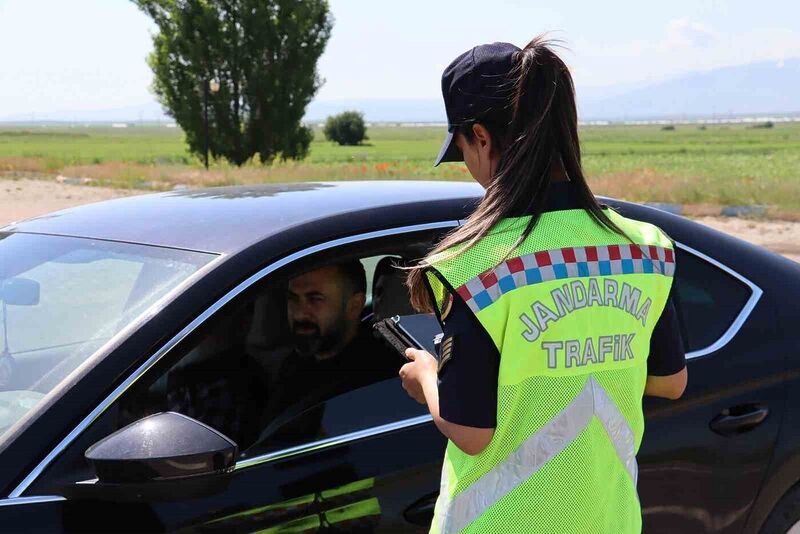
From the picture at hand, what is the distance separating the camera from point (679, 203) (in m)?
19.3

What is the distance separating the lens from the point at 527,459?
4.95 ft

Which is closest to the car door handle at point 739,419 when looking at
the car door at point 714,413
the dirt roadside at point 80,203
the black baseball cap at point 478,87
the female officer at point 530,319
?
the car door at point 714,413

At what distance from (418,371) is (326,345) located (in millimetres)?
1049

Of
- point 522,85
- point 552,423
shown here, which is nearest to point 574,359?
point 552,423

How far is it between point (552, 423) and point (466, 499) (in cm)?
18

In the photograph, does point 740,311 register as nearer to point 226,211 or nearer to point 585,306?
point 585,306

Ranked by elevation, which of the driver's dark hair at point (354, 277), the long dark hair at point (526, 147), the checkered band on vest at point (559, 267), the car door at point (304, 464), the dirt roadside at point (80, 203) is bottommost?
the dirt roadside at point (80, 203)

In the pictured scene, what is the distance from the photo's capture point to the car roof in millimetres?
2191

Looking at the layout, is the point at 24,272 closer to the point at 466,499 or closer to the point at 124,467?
the point at 124,467

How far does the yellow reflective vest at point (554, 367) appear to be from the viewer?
1.46 m

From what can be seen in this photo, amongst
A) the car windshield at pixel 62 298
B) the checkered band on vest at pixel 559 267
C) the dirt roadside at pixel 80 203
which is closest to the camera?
the checkered band on vest at pixel 559 267

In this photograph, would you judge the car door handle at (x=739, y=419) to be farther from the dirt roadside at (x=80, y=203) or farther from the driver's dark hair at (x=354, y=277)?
the dirt roadside at (x=80, y=203)

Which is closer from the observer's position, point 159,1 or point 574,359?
point 574,359

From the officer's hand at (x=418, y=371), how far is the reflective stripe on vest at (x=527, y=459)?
0.59 ft
